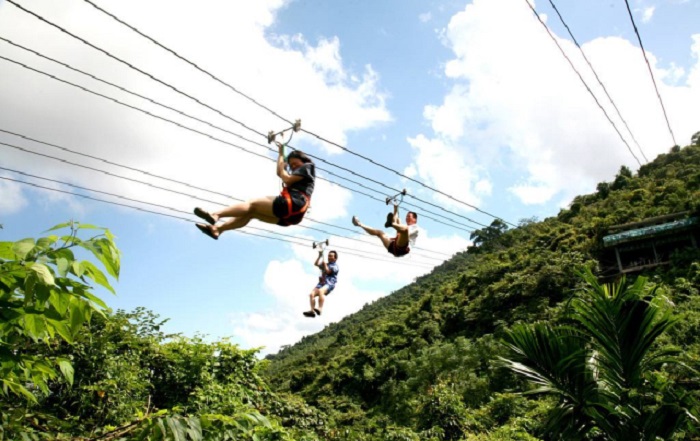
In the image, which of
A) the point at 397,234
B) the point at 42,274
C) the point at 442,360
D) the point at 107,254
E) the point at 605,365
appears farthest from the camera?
the point at 442,360

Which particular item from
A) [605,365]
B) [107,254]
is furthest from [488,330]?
[107,254]

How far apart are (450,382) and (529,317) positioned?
531cm

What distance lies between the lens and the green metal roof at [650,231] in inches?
846

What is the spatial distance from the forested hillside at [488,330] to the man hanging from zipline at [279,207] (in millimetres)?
9187

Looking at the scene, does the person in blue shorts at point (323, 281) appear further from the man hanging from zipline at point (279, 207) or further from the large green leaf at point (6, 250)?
the large green leaf at point (6, 250)

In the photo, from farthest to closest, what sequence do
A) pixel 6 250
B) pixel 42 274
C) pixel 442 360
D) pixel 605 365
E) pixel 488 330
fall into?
1. pixel 488 330
2. pixel 442 360
3. pixel 605 365
4. pixel 6 250
5. pixel 42 274

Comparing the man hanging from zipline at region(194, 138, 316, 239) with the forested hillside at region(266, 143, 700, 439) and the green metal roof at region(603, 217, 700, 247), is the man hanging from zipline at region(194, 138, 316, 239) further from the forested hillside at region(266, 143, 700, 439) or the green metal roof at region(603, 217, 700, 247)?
the green metal roof at region(603, 217, 700, 247)

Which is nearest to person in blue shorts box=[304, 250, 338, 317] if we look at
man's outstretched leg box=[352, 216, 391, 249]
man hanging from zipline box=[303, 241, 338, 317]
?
man hanging from zipline box=[303, 241, 338, 317]

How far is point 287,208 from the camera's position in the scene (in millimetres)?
4527

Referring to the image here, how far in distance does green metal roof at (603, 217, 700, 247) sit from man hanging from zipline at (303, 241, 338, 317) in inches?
760

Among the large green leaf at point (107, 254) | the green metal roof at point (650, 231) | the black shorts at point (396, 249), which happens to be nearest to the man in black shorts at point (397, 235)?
the black shorts at point (396, 249)

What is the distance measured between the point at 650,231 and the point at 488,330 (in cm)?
904

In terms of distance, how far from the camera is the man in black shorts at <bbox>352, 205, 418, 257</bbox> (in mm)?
7160

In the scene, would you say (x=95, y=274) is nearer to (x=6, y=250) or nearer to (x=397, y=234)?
(x=6, y=250)
